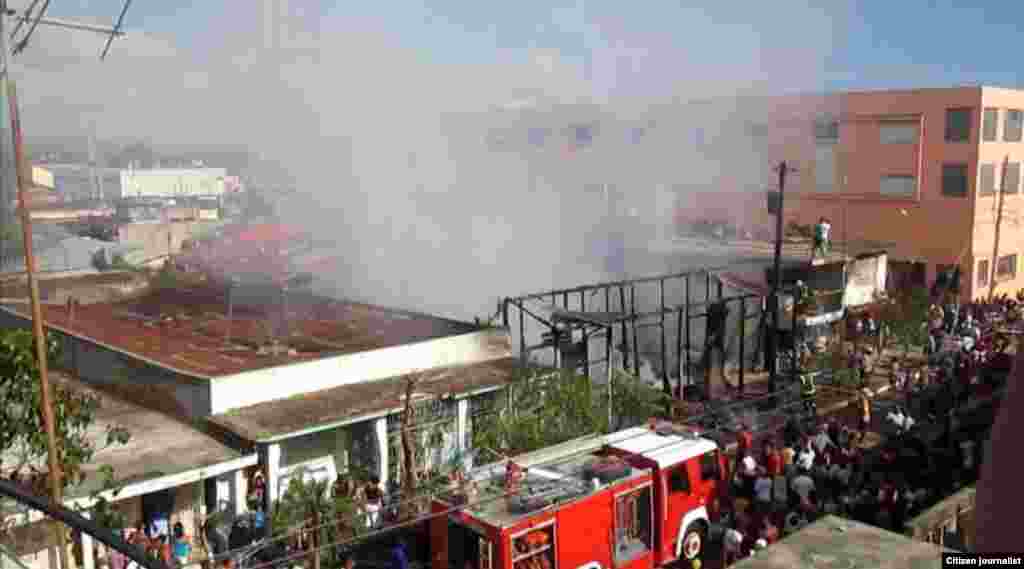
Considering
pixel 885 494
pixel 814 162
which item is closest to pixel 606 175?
pixel 814 162

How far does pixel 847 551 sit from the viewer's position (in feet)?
15.5

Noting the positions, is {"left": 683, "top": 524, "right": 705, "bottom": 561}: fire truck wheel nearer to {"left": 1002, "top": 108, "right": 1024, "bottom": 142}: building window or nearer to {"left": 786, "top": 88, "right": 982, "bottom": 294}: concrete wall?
{"left": 786, "top": 88, "right": 982, "bottom": 294}: concrete wall

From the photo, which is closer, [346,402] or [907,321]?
[346,402]

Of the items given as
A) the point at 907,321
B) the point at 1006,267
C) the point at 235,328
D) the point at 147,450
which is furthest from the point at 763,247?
the point at 147,450

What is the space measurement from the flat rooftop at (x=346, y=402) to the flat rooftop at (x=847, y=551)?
6.19m

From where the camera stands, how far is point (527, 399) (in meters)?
11.2

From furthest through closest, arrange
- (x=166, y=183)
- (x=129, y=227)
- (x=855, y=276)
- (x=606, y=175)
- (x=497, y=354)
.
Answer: (x=166, y=183) → (x=129, y=227) → (x=606, y=175) → (x=855, y=276) → (x=497, y=354)

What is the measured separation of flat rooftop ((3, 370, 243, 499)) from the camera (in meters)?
8.86

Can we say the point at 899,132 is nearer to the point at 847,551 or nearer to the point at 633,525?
the point at 633,525

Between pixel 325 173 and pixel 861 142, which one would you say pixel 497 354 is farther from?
pixel 861 142

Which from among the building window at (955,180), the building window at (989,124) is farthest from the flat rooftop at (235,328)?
the building window at (989,124)

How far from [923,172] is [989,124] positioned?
84.7 inches

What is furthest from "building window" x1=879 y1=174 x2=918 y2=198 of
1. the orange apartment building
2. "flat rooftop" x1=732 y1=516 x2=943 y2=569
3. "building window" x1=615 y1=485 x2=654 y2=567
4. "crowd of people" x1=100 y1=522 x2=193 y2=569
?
"flat rooftop" x1=732 y1=516 x2=943 y2=569

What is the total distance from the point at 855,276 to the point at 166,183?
159ft
